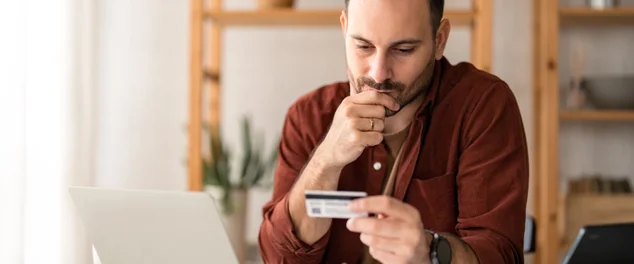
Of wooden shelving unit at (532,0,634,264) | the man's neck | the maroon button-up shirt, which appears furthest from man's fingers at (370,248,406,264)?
wooden shelving unit at (532,0,634,264)

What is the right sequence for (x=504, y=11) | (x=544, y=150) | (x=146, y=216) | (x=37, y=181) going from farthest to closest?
(x=504, y=11) → (x=544, y=150) → (x=37, y=181) → (x=146, y=216)

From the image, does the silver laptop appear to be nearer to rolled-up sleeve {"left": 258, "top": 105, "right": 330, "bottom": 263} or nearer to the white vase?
rolled-up sleeve {"left": 258, "top": 105, "right": 330, "bottom": 263}

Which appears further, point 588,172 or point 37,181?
point 588,172

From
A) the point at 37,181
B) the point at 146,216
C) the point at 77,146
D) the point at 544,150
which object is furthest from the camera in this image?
the point at 544,150

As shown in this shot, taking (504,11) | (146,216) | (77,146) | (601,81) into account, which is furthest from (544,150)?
(146,216)

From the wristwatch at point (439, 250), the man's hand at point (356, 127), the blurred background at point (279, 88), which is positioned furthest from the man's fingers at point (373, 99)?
the blurred background at point (279, 88)

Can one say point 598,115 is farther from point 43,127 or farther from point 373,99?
point 43,127

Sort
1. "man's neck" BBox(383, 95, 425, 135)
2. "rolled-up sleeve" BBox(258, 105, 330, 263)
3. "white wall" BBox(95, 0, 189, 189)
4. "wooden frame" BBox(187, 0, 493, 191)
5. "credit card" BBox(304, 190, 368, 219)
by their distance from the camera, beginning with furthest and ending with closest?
"white wall" BBox(95, 0, 189, 189)
"wooden frame" BBox(187, 0, 493, 191)
"man's neck" BBox(383, 95, 425, 135)
"rolled-up sleeve" BBox(258, 105, 330, 263)
"credit card" BBox(304, 190, 368, 219)

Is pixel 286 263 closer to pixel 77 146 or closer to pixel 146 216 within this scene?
pixel 146 216

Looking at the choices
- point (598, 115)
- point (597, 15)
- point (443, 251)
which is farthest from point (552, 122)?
point (443, 251)

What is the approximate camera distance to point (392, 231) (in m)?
0.99

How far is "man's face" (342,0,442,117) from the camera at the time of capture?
132cm

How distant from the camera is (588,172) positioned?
273 centimetres

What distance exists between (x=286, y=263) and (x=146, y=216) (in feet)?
1.42
